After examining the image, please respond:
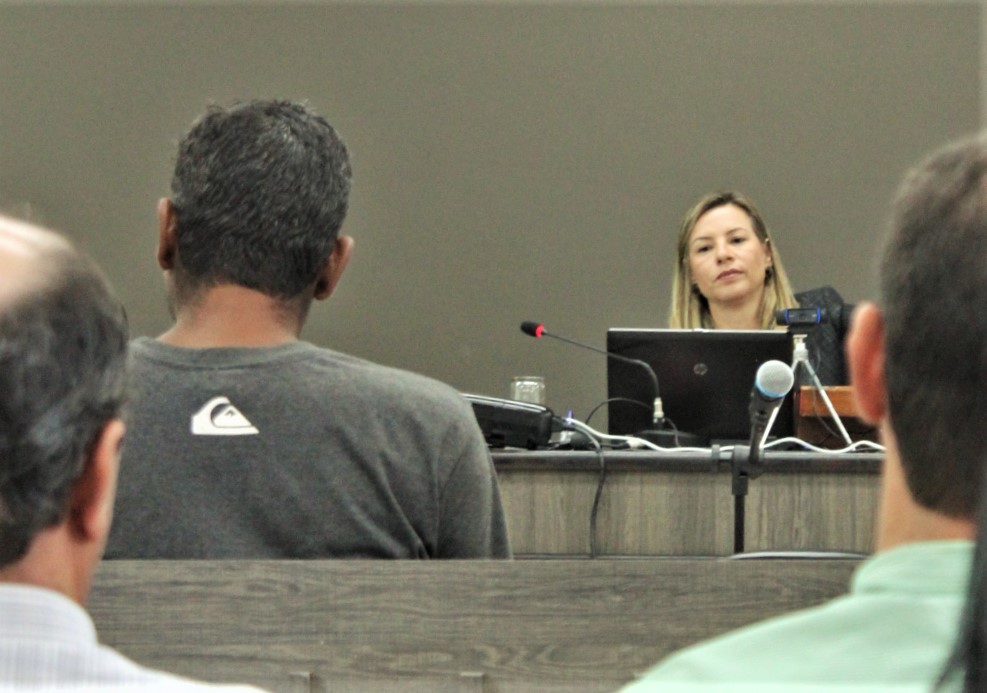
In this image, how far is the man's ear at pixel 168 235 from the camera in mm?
1688

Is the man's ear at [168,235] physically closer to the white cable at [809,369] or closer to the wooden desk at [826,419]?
the white cable at [809,369]

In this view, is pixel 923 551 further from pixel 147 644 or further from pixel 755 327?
pixel 755 327

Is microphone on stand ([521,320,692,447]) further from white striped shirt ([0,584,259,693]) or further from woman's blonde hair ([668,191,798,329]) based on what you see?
white striped shirt ([0,584,259,693])

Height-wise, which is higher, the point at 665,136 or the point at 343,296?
the point at 665,136

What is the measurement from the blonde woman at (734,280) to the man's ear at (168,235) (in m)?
2.66

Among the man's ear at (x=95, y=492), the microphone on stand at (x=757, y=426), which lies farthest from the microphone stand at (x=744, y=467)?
the man's ear at (x=95, y=492)

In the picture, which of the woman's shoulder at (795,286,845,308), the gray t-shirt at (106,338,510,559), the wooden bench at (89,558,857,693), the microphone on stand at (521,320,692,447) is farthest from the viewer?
the woman's shoulder at (795,286,845,308)

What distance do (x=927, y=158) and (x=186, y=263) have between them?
1.09m

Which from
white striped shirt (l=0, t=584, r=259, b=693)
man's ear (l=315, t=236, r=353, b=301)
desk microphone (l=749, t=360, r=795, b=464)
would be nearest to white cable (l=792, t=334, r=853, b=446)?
desk microphone (l=749, t=360, r=795, b=464)

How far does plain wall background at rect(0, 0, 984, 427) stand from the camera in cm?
539

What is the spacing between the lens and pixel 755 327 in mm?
4168

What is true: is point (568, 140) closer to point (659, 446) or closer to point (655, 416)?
point (655, 416)

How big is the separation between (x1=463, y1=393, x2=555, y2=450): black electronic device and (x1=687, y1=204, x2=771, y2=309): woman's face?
1466 millimetres

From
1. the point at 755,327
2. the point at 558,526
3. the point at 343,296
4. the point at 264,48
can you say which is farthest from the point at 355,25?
the point at 558,526
